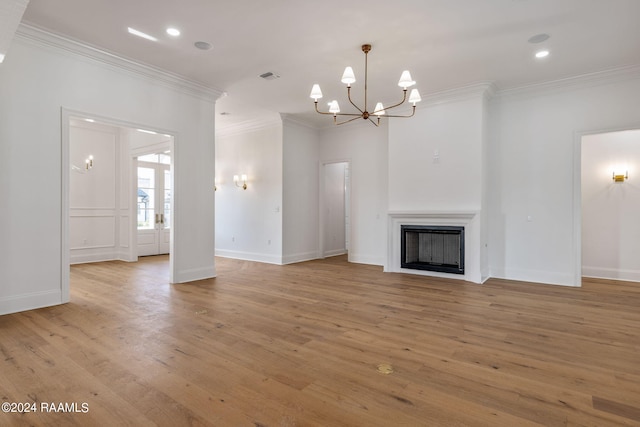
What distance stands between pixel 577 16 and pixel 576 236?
10.5 feet

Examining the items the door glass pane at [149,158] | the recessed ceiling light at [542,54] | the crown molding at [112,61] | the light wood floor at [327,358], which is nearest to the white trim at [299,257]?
the light wood floor at [327,358]

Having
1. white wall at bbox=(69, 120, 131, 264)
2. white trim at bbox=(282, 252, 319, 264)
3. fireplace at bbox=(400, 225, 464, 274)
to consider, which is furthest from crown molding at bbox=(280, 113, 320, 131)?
white wall at bbox=(69, 120, 131, 264)

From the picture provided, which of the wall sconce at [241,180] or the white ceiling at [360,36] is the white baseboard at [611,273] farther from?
the wall sconce at [241,180]

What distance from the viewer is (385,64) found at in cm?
478

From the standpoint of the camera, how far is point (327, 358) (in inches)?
105

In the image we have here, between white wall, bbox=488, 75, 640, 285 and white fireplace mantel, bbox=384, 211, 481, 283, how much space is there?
0.59 meters

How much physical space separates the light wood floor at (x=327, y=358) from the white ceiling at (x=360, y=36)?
3.23m

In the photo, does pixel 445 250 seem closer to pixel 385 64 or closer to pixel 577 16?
pixel 385 64

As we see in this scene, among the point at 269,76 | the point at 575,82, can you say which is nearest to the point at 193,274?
the point at 269,76

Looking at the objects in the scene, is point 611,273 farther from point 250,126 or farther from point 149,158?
point 149,158

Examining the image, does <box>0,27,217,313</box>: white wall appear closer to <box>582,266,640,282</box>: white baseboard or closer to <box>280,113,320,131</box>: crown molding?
<box>280,113,320,131</box>: crown molding

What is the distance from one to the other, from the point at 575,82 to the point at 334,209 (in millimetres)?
5534

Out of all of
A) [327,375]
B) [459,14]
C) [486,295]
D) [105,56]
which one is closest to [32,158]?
[105,56]

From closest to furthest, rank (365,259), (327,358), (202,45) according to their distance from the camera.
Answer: (327,358)
(202,45)
(365,259)
